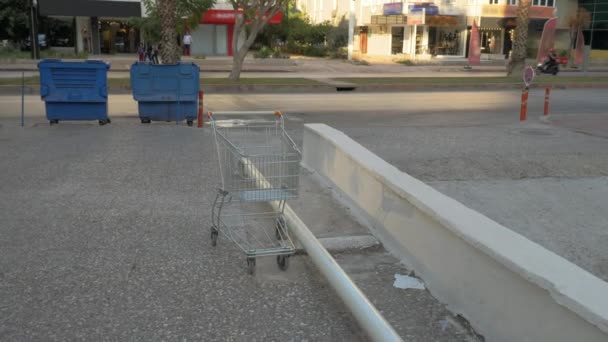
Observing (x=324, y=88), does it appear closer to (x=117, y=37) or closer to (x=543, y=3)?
(x=117, y=37)

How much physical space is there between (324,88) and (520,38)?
11.6m

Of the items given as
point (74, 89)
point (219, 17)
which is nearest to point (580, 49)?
point (219, 17)

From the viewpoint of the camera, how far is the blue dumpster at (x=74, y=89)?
43.0 ft

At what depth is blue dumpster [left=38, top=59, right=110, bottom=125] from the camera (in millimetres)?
13102

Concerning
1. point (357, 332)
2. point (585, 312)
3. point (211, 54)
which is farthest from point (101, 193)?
point (211, 54)

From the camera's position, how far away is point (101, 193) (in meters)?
7.68

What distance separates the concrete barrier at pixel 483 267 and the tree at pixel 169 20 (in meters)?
17.6

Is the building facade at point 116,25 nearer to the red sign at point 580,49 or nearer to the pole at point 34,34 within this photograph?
the pole at point 34,34

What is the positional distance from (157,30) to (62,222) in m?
36.6

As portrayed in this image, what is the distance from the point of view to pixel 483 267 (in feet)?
13.3

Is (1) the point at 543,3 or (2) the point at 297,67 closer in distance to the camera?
(2) the point at 297,67

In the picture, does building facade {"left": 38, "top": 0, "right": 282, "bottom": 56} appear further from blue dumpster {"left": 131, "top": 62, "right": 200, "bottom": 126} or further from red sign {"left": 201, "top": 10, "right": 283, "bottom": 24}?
blue dumpster {"left": 131, "top": 62, "right": 200, "bottom": 126}

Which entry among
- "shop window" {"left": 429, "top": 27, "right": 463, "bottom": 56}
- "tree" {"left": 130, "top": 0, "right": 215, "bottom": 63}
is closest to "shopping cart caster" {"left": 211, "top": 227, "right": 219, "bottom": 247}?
"tree" {"left": 130, "top": 0, "right": 215, "bottom": 63}

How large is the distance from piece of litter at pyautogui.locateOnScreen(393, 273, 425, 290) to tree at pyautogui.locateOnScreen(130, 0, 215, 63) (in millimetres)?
19191
